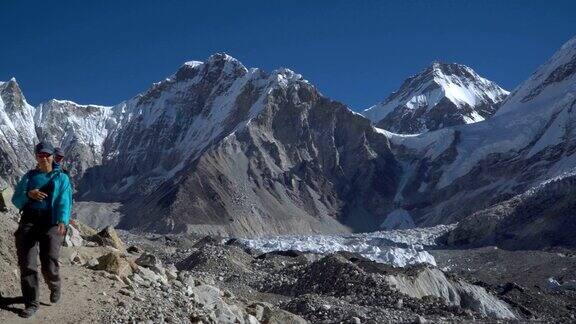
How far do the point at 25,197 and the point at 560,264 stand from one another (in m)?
54.0

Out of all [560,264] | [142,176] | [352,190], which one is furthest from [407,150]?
[560,264]

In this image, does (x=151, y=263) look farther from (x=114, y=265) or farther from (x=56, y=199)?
(x=56, y=199)

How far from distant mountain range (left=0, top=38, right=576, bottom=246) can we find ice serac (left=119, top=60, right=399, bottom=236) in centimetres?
31

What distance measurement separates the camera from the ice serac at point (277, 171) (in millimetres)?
124750

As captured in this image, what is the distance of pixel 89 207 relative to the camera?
14362 centimetres

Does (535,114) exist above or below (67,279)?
above

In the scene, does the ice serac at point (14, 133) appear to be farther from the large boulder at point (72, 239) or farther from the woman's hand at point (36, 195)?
the woman's hand at point (36, 195)

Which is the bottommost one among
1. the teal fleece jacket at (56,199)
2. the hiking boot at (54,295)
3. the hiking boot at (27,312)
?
the hiking boot at (27,312)

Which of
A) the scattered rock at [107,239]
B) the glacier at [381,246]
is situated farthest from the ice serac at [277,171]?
the scattered rock at [107,239]

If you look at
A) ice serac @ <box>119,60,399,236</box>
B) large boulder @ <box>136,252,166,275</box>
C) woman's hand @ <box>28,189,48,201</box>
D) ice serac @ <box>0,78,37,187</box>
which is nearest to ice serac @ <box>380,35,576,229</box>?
ice serac @ <box>119,60,399,236</box>

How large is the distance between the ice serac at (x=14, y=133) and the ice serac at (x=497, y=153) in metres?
87.5

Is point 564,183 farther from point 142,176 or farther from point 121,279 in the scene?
point 142,176

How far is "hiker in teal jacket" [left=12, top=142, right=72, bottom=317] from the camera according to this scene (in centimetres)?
895

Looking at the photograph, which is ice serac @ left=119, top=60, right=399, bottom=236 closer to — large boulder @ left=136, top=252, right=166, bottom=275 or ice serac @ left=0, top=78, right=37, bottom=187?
ice serac @ left=0, top=78, right=37, bottom=187
